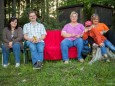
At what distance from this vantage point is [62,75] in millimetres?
6461

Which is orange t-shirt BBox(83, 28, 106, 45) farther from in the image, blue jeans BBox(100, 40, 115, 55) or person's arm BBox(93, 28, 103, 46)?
blue jeans BBox(100, 40, 115, 55)

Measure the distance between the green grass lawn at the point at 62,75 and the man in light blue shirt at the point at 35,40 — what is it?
0.70ft

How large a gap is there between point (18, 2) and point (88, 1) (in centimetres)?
962

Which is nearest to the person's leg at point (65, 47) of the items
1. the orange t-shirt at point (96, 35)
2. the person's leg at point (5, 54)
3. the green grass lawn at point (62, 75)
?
the green grass lawn at point (62, 75)

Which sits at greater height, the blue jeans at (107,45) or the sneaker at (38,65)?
the blue jeans at (107,45)

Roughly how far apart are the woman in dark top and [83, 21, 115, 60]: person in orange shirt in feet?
5.49

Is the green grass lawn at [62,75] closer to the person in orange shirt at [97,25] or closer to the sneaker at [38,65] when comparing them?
the sneaker at [38,65]

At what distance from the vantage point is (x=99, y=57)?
24.8ft

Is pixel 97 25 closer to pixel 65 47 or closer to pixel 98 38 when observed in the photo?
pixel 98 38

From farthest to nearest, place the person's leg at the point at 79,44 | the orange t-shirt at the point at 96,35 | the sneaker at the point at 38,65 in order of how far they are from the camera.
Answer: the person's leg at the point at 79,44 → the orange t-shirt at the point at 96,35 → the sneaker at the point at 38,65

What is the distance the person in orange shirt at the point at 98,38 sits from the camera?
7.58 metres

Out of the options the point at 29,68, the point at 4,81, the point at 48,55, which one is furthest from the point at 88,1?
the point at 4,81

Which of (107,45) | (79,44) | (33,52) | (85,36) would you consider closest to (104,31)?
(107,45)

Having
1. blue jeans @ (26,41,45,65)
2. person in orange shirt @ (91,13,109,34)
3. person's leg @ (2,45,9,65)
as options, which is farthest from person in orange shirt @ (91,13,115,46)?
person's leg @ (2,45,9,65)
